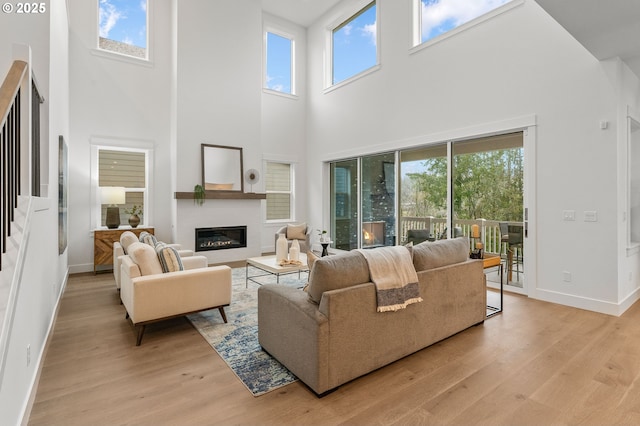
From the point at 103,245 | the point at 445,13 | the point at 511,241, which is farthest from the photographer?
the point at 103,245

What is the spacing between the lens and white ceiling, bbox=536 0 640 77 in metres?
2.54

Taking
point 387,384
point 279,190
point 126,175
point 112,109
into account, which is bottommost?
point 387,384

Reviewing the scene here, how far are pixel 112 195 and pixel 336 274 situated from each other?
4942 mm

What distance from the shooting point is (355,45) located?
22.6 ft

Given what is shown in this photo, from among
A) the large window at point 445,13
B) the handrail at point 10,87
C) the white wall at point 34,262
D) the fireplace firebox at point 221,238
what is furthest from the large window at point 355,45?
the handrail at point 10,87

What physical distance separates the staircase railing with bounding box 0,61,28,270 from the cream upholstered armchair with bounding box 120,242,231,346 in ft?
3.85

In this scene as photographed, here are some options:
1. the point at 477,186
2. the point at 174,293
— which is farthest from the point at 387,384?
the point at 477,186

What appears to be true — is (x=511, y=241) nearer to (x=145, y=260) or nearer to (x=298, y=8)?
(x=145, y=260)

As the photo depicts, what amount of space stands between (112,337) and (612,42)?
549cm

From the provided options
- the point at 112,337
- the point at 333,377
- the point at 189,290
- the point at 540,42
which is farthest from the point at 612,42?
the point at 112,337

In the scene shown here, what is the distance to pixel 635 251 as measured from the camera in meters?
3.96

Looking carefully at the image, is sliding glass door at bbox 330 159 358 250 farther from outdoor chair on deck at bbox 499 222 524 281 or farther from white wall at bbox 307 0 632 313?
outdoor chair on deck at bbox 499 222 524 281

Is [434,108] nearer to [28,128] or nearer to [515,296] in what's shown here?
[515,296]

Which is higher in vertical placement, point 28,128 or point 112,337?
point 28,128
